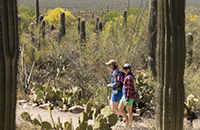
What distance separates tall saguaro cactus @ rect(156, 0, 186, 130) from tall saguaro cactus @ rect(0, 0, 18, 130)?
7.15ft

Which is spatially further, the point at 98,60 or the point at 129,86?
the point at 98,60

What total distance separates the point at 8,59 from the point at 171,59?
2347 mm

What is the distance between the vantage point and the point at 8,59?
2467 mm

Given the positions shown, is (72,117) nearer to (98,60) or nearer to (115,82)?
(115,82)

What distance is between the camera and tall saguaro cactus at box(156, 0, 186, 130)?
11.8 feet

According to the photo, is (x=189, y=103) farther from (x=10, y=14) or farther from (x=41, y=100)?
(x=10, y=14)

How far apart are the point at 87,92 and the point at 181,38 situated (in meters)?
5.60

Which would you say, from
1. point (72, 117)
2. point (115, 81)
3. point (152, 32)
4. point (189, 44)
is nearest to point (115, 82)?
point (115, 81)

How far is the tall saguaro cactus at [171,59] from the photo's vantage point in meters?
3.60

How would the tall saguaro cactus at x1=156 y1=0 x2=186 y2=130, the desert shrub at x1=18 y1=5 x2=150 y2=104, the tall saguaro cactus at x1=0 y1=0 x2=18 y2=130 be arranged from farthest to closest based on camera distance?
1. the desert shrub at x1=18 y1=5 x2=150 y2=104
2. the tall saguaro cactus at x1=156 y1=0 x2=186 y2=130
3. the tall saguaro cactus at x1=0 y1=0 x2=18 y2=130

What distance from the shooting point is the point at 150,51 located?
926 centimetres

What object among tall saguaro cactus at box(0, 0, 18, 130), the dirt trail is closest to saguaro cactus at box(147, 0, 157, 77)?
the dirt trail

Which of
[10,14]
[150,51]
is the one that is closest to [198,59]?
[150,51]

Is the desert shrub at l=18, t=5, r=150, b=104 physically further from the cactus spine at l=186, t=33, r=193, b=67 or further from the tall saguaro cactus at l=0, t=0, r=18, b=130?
the tall saguaro cactus at l=0, t=0, r=18, b=130
